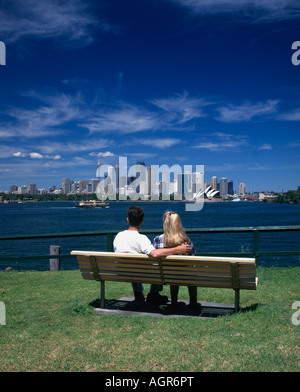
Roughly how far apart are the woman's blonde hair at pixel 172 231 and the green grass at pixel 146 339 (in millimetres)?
1036

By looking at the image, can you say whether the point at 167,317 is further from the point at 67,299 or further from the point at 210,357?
the point at 67,299

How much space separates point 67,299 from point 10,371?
2.79 m

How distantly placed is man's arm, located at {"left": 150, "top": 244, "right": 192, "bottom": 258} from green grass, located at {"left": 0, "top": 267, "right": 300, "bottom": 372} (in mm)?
887

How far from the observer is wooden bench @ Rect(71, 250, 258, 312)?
→ 467 cm

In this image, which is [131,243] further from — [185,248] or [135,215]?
[185,248]

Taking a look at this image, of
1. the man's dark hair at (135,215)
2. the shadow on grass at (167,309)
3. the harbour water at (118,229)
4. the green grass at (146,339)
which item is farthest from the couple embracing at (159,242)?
the harbour water at (118,229)

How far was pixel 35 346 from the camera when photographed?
3.98 metres

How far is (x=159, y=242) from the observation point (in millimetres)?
5309

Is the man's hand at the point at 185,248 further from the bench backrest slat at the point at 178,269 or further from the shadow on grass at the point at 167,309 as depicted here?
the shadow on grass at the point at 167,309

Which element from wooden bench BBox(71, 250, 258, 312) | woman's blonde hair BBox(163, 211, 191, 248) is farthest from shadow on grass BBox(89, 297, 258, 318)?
woman's blonde hair BBox(163, 211, 191, 248)

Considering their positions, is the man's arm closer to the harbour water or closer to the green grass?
the green grass

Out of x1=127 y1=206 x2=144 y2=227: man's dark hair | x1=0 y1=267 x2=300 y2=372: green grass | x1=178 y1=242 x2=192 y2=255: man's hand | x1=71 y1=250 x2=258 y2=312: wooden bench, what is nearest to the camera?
x1=0 y1=267 x2=300 y2=372: green grass

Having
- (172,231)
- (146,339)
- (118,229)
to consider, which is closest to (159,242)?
(172,231)

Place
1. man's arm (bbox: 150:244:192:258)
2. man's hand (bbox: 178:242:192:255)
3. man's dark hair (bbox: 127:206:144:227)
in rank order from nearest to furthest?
man's arm (bbox: 150:244:192:258) → man's hand (bbox: 178:242:192:255) → man's dark hair (bbox: 127:206:144:227)
